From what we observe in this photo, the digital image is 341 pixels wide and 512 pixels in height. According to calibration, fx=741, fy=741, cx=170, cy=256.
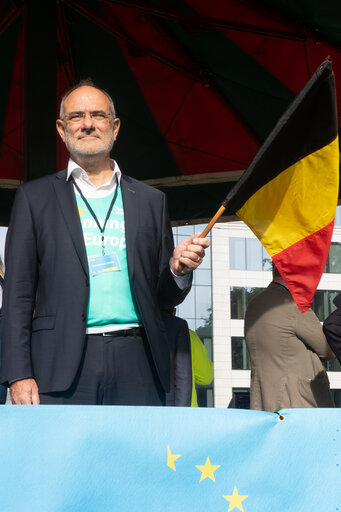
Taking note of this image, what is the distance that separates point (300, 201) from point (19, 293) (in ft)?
3.68

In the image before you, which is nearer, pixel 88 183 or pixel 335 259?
pixel 88 183

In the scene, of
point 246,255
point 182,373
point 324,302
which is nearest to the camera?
point 182,373

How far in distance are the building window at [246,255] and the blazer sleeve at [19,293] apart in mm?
47589

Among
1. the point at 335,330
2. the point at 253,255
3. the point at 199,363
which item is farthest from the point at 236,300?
the point at 335,330

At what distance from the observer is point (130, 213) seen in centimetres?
263

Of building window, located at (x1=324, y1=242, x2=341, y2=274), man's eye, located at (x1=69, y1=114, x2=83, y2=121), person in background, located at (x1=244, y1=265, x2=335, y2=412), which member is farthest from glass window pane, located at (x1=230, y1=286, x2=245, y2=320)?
man's eye, located at (x1=69, y1=114, x2=83, y2=121)

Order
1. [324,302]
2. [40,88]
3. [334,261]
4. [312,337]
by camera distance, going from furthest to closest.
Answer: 1. [334,261]
2. [324,302]
3. [40,88]
4. [312,337]

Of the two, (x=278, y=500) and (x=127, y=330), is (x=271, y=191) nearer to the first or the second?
(x=127, y=330)

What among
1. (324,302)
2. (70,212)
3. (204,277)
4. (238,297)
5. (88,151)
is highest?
(204,277)

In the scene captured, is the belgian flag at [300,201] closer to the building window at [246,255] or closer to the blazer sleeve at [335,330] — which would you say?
the blazer sleeve at [335,330]

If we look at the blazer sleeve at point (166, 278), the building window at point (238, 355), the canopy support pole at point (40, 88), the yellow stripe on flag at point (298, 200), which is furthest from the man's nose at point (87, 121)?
the building window at point (238, 355)

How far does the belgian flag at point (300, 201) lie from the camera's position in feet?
9.00

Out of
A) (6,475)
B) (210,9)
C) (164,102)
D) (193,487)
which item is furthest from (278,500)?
(164,102)

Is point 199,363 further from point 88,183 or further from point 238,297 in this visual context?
point 238,297
